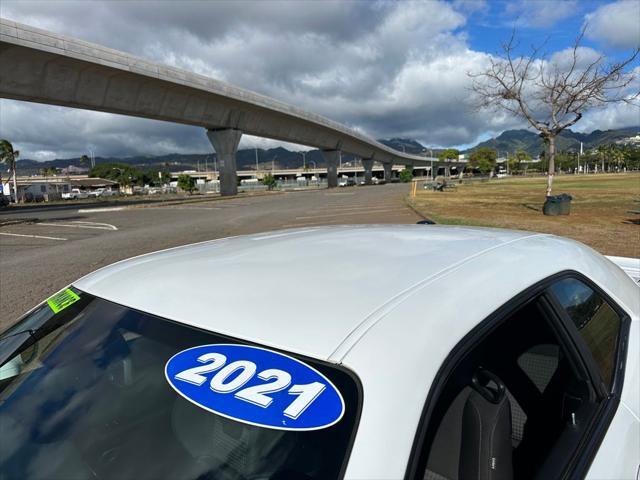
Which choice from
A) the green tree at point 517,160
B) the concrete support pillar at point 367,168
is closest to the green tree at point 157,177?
the concrete support pillar at point 367,168

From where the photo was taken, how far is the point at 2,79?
24203mm

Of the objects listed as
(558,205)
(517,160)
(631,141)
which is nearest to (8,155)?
(558,205)

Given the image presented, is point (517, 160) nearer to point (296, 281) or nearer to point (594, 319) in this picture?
point (594, 319)

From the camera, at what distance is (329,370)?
1.01 meters

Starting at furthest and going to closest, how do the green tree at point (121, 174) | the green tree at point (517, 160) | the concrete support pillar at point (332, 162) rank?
1. the green tree at point (517, 160)
2. the green tree at point (121, 174)
3. the concrete support pillar at point (332, 162)

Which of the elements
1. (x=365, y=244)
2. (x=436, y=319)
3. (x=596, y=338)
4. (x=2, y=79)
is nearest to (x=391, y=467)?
(x=436, y=319)

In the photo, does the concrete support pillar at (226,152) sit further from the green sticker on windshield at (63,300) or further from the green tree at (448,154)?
the green tree at (448,154)

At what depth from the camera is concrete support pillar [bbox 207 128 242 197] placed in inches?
1690

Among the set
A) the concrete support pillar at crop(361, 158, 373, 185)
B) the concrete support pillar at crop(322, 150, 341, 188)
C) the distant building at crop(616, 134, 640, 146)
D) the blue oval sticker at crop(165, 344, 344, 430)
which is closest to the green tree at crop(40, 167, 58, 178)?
the concrete support pillar at crop(361, 158, 373, 185)

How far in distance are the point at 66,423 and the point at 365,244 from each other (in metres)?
1.27

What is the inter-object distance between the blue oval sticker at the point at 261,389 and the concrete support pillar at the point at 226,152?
144 feet

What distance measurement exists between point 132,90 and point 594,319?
114 ft

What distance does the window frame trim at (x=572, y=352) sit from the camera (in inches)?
38.2

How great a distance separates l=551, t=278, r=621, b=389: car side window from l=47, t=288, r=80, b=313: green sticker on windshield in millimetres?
1872
